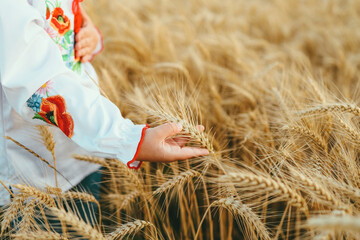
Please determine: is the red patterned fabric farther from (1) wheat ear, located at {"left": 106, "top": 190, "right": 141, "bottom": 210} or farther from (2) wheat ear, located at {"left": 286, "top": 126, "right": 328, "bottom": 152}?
(2) wheat ear, located at {"left": 286, "top": 126, "right": 328, "bottom": 152}

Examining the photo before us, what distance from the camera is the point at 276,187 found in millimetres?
607

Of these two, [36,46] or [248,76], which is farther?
[248,76]

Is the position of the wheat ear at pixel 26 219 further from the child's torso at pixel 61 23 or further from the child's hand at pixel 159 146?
the child's torso at pixel 61 23

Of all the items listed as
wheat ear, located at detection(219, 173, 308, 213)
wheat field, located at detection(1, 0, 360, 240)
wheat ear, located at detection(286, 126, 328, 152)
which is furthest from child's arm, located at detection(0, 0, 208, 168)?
wheat ear, located at detection(286, 126, 328, 152)

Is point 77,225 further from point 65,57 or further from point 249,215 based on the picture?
point 65,57

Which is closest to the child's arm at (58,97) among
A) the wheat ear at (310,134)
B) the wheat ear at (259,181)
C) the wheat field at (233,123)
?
the wheat field at (233,123)

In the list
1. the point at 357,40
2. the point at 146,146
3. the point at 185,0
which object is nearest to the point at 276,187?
the point at 146,146

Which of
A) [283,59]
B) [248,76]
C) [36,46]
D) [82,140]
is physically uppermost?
[283,59]

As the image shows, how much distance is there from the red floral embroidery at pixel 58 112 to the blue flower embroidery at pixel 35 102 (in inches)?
0.5

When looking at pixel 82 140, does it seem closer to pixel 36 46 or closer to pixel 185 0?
pixel 36 46

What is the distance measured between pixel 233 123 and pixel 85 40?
0.69m

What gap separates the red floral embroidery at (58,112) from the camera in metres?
0.73

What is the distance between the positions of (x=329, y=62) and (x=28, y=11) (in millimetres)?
2017

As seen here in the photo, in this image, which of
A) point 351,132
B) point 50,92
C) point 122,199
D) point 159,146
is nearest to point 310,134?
point 351,132
